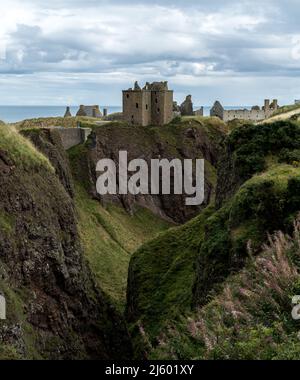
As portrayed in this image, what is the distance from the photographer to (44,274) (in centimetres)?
3291

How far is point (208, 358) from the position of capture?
13.3m

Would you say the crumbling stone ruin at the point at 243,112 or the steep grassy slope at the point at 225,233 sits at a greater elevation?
the crumbling stone ruin at the point at 243,112

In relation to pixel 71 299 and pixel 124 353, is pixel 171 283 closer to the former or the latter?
pixel 124 353

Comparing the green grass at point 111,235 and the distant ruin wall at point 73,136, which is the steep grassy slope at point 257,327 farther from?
the distant ruin wall at point 73,136

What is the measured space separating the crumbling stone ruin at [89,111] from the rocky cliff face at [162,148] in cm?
2075

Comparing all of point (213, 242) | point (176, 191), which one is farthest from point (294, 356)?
point (176, 191)

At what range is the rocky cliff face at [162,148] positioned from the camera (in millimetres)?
84125

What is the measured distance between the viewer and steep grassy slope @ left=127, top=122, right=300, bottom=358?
29.4 m

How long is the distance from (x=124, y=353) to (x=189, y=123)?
202 feet

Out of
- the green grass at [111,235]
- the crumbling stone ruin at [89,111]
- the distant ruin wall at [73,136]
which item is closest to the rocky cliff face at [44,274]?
the green grass at [111,235]

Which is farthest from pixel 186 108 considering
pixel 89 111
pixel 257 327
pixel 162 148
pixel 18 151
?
pixel 257 327

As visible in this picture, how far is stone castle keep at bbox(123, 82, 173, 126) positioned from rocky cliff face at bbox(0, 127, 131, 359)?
173 ft

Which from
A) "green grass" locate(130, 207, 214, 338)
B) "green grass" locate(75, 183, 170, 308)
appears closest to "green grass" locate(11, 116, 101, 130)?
"green grass" locate(75, 183, 170, 308)

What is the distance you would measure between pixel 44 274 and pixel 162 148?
58.8 metres
